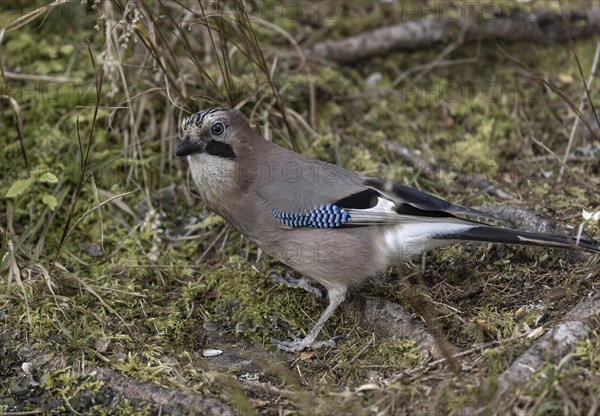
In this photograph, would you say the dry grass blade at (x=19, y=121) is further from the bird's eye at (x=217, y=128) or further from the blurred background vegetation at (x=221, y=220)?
the bird's eye at (x=217, y=128)

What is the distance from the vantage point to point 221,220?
6.58 m

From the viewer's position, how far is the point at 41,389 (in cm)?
466

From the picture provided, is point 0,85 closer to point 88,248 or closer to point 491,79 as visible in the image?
point 88,248

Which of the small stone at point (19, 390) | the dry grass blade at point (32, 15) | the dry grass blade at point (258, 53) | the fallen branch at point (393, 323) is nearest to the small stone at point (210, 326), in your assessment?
the fallen branch at point (393, 323)

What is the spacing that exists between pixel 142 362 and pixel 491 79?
17.4 ft

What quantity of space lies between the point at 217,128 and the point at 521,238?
2357 mm

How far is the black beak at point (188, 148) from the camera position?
218 inches

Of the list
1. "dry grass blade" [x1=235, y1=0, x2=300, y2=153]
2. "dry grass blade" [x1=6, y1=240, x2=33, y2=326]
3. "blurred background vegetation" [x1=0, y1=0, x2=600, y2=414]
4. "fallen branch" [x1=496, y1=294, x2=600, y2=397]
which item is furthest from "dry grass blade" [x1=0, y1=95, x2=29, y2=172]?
"fallen branch" [x1=496, y1=294, x2=600, y2=397]

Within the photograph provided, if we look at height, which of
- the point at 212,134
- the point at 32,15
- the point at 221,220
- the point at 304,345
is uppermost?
the point at 32,15

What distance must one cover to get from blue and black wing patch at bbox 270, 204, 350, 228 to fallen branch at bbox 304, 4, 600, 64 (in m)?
3.35

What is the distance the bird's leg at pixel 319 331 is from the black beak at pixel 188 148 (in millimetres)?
1441

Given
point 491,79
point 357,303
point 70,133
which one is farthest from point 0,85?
point 491,79

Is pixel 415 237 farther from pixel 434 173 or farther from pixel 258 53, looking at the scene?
pixel 258 53

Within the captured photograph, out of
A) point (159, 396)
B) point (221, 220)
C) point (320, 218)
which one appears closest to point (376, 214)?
point (320, 218)
